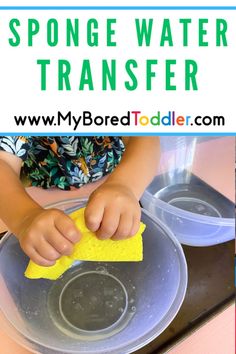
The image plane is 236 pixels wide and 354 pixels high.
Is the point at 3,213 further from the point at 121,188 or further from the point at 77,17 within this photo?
the point at 77,17

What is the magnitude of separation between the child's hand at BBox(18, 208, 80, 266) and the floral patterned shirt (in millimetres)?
254

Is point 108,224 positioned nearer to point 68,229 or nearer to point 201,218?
point 68,229

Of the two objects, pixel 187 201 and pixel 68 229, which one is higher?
pixel 68 229

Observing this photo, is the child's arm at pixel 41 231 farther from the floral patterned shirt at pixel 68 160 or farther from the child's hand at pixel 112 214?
the floral patterned shirt at pixel 68 160

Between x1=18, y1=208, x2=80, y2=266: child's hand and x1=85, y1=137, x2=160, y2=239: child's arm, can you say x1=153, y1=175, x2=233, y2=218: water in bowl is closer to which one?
x1=85, y1=137, x2=160, y2=239: child's arm

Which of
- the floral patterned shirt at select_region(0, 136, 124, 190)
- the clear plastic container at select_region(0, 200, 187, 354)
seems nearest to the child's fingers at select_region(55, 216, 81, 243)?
the clear plastic container at select_region(0, 200, 187, 354)

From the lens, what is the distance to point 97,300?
A: 1.78 feet

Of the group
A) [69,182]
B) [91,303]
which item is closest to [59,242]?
[91,303]

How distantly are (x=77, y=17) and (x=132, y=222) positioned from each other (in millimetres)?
313

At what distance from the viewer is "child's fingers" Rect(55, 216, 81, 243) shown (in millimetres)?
457

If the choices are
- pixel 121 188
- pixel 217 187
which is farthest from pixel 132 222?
pixel 217 187

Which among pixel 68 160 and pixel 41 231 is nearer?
pixel 41 231

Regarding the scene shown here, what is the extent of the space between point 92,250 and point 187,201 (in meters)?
0.30

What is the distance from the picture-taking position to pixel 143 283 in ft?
1.86
